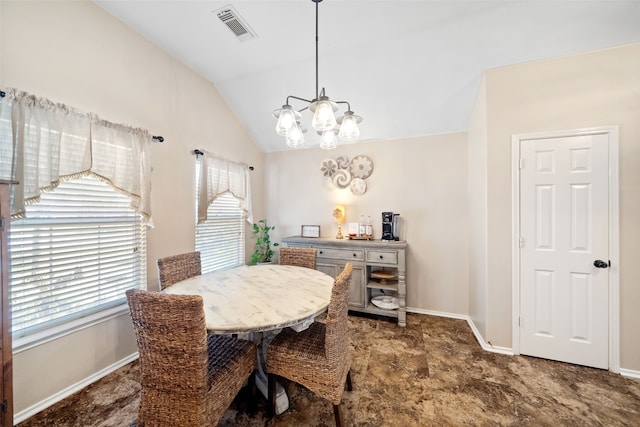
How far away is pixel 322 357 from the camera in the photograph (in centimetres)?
146

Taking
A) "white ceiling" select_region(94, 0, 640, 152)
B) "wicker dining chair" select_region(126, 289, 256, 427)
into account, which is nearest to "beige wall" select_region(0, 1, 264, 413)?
"white ceiling" select_region(94, 0, 640, 152)

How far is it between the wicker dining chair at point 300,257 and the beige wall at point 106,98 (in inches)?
45.7

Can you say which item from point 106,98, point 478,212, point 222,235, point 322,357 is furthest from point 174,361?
point 478,212

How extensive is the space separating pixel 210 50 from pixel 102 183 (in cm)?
169

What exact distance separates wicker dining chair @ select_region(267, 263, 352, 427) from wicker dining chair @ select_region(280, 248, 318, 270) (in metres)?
0.95

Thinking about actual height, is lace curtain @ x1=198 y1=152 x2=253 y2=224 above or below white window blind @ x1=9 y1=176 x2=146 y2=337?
above

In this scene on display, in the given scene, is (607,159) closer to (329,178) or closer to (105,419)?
(329,178)

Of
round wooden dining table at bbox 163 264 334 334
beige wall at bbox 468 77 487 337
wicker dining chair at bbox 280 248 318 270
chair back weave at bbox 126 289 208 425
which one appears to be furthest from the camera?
wicker dining chair at bbox 280 248 318 270

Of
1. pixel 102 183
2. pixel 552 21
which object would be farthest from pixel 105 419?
pixel 552 21

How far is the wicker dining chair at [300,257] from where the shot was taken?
2.53 m

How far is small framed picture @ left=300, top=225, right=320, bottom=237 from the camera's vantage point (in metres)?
3.73

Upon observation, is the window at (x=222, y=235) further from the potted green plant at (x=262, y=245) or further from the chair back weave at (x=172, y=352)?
the chair back weave at (x=172, y=352)

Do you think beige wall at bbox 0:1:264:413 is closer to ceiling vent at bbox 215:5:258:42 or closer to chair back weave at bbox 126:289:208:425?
ceiling vent at bbox 215:5:258:42

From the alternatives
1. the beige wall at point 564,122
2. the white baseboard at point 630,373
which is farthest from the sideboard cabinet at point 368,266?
the white baseboard at point 630,373
